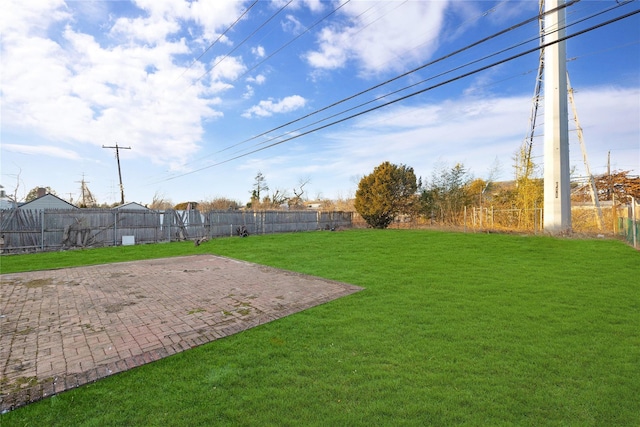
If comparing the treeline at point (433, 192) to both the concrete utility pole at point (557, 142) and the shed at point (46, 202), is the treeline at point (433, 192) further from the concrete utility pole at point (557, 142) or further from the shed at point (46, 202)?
the shed at point (46, 202)

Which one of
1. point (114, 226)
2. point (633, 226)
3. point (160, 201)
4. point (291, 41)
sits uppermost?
point (291, 41)

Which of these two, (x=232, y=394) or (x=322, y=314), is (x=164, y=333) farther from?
(x=322, y=314)

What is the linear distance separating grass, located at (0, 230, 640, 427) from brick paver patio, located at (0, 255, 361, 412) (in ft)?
1.06

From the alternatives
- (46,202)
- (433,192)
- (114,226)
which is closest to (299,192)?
(433,192)

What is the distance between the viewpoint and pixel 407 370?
96.1 inches

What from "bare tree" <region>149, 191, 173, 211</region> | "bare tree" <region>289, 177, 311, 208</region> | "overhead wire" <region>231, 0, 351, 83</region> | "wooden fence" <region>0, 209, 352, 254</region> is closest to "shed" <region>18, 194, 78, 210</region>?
"wooden fence" <region>0, 209, 352, 254</region>

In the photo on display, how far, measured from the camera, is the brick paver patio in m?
2.56

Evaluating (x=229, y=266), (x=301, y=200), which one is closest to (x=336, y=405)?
(x=229, y=266)

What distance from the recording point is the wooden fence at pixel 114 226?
34.3ft

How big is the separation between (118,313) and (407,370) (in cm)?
403

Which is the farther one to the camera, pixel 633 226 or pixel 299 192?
pixel 299 192

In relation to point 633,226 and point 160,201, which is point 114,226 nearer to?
point 633,226

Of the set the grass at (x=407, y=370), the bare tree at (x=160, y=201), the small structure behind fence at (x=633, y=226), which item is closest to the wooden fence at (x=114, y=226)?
the grass at (x=407, y=370)

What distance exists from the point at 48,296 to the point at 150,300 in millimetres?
1930
